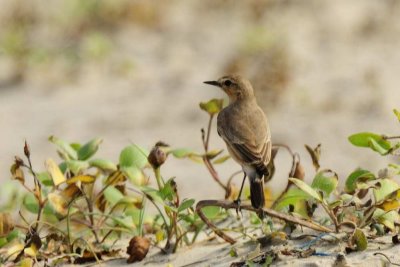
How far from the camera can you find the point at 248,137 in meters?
5.26

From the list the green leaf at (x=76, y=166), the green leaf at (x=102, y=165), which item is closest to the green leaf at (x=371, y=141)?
the green leaf at (x=102, y=165)

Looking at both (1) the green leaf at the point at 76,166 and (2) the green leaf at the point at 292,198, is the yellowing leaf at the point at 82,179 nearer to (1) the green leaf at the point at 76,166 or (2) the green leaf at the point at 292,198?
(1) the green leaf at the point at 76,166

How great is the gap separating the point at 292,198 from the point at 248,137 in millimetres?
654

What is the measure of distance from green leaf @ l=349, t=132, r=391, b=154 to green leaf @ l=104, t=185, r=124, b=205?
120 cm

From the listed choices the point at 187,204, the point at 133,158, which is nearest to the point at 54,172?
the point at 133,158

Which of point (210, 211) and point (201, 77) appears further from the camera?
point (201, 77)

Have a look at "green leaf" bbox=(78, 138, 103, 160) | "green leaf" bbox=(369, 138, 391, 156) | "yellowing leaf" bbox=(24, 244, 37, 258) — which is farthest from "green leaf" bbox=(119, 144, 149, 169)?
"green leaf" bbox=(369, 138, 391, 156)

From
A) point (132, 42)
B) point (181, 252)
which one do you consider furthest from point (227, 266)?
point (132, 42)

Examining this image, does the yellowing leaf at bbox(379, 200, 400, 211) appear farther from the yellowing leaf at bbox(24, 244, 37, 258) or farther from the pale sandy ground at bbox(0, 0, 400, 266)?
the pale sandy ground at bbox(0, 0, 400, 266)

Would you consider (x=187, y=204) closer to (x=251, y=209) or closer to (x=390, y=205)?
(x=251, y=209)

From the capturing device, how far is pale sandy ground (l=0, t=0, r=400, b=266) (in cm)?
868

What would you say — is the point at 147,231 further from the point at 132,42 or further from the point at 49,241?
the point at 132,42

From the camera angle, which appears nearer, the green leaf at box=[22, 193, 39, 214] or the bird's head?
the green leaf at box=[22, 193, 39, 214]

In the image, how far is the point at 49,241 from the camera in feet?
16.2
